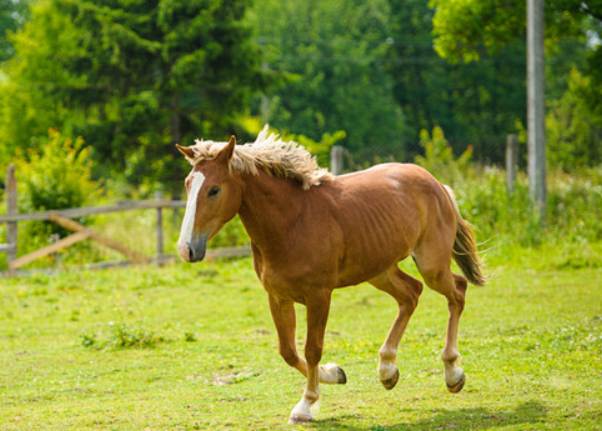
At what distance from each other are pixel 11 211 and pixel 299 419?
1168cm

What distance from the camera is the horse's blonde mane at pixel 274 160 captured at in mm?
6906

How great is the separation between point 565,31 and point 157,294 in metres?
9.22

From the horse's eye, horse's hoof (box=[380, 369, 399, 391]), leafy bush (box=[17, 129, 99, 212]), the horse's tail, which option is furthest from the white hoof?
leafy bush (box=[17, 129, 99, 212])

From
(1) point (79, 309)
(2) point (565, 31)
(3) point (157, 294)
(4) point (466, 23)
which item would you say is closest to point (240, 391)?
(1) point (79, 309)

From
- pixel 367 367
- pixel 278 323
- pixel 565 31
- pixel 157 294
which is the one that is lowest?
pixel 157 294

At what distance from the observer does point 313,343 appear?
7.10 meters

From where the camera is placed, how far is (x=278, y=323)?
734cm

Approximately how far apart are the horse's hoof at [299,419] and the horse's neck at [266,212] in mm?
1161

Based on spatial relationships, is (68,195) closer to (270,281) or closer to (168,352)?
(168,352)

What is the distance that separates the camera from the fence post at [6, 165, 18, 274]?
17234 millimetres

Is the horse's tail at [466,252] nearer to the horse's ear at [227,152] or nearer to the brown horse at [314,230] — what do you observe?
the brown horse at [314,230]

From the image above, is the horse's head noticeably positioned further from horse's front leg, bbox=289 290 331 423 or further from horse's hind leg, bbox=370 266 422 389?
horse's hind leg, bbox=370 266 422 389

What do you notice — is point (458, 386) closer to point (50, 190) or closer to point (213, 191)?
point (213, 191)

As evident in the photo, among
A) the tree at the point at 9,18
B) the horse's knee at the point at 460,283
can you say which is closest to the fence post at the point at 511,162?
the horse's knee at the point at 460,283
